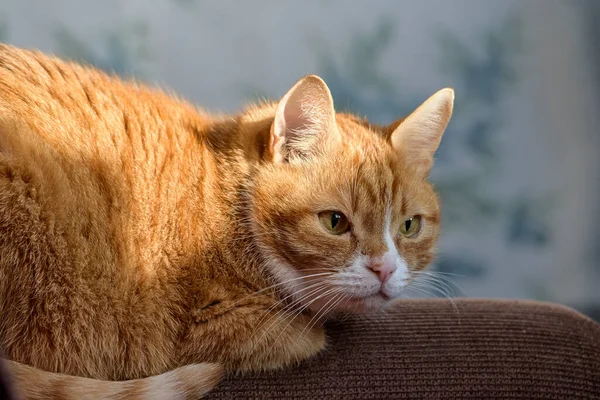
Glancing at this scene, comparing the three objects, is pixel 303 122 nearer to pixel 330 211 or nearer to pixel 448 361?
pixel 330 211

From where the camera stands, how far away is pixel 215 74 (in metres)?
2.74

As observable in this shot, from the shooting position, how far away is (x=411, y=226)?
147cm

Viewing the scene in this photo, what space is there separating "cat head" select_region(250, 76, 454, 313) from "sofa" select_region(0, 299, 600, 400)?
100mm

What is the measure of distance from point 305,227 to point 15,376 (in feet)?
1.96

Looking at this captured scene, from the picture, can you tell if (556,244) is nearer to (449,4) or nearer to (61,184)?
(449,4)

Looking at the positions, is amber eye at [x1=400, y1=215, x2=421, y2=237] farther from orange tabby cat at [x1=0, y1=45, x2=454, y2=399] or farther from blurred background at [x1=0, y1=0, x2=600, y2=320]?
Answer: blurred background at [x1=0, y1=0, x2=600, y2=320]

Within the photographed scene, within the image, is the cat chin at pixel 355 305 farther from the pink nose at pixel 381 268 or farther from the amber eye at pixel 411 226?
the amber eye at pixel 411 226

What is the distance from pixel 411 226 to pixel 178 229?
1.74 ft

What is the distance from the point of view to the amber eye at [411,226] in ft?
4.72

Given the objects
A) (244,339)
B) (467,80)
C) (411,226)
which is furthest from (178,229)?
(467,80)

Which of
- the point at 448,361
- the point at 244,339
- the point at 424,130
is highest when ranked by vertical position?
the point at 424,130

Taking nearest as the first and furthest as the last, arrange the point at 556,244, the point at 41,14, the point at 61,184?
the point at 61,184, the point at 41,14, the point at 556,244

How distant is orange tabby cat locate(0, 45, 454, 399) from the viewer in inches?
44.6

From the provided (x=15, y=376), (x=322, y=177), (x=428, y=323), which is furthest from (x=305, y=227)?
(x=15, y=376)
